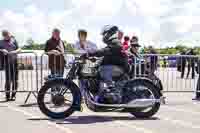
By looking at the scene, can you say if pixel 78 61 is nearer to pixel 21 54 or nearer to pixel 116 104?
pixel 116 104

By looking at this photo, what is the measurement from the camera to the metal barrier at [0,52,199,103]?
42.3 ft

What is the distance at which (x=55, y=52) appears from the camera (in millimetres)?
12094

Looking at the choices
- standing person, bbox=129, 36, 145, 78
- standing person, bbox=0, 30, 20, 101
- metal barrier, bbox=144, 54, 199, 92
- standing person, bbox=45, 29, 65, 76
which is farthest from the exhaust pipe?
standing person, bbox=0, 30, 20, 101

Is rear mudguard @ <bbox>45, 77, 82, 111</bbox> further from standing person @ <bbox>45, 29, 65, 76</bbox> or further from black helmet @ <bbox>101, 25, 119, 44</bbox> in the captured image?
standing person @ <bbox>45, 29, 65, 76</bbox>

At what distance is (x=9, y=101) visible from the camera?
1261 cm

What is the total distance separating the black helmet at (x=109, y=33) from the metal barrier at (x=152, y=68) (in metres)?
2.13

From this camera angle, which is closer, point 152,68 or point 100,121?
point 100,121

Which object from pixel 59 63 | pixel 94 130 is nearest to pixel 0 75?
pixel 59 63

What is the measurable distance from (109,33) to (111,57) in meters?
0.46

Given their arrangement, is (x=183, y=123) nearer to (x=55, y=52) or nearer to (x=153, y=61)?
(x=55, y=52)

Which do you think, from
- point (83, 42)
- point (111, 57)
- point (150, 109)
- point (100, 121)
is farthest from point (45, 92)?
point (83, 42)

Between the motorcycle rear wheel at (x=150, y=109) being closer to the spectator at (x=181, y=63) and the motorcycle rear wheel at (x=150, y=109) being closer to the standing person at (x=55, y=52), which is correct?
the standing person at (x=55, y=52)

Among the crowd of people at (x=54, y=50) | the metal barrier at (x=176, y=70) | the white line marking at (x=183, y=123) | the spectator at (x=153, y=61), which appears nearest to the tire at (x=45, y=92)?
the crowd of people at (x=54, y=50)

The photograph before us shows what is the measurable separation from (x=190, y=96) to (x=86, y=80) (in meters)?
5.58
